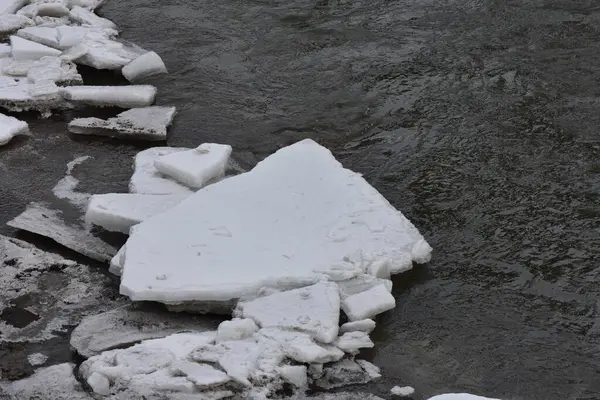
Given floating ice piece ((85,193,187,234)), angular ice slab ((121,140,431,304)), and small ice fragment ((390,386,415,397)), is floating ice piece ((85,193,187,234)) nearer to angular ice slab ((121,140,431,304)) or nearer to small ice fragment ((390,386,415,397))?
angular ice slab ((121,140,431,304))

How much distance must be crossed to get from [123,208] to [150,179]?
1.47ft

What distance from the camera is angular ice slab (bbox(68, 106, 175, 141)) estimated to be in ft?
21.7

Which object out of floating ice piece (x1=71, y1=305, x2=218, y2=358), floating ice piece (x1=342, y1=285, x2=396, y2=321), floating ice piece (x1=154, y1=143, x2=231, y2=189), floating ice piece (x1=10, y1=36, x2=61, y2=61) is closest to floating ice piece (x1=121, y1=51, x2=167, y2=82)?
floating ice piece (x1=10, y1=36, x2=61, y2=61)

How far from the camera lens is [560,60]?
7516 millimetres

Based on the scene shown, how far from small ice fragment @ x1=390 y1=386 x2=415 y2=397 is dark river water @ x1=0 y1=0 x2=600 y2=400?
50mm

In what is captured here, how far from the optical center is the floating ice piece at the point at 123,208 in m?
5.39

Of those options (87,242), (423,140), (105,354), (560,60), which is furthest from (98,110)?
(560,60)

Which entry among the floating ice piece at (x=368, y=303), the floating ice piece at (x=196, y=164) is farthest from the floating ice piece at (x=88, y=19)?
the floating ice piece at (x=368, y=303)

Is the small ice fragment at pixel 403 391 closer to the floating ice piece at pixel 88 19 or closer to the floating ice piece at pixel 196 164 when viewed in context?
the floating ice piece at pixel 196 164

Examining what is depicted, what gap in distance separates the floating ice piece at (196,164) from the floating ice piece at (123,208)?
0.58 ft

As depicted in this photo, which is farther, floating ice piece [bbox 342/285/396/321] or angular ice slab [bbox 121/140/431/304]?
angular ice slab [bbox 121/140/431/304]

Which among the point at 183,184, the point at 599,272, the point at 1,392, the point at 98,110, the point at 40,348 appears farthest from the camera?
the point at 98,110

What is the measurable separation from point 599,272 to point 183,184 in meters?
2.64

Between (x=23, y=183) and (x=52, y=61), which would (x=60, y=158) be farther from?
(x=52, y=61)
